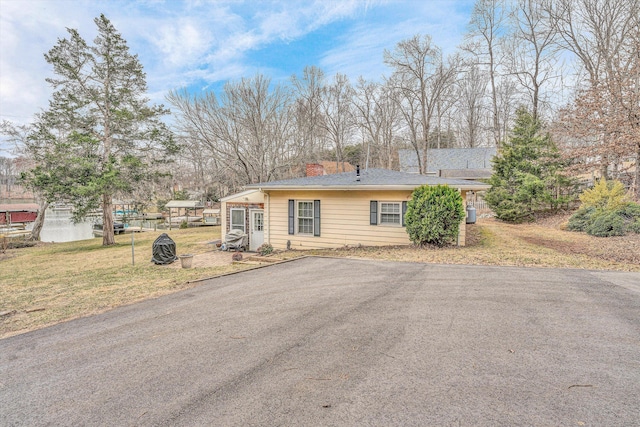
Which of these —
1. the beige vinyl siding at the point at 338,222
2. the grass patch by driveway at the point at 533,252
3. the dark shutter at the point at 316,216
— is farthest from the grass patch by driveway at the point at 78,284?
the grass patch by driveway at the point at 533,252

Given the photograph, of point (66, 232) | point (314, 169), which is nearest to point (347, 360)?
point (314, 169)

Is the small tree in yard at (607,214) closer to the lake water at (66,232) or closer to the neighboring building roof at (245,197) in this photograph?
the neighboring building roof at (245,197)

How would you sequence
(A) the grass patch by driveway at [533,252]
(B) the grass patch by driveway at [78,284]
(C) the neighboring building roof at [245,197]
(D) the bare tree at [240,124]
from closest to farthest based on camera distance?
(B) the grass patch by driveway at [78,284] → (A) the grass patch by driveway at [533,252] → (C) the neighboring building roof at [245,197] → (D) the bare tree at [240,124]

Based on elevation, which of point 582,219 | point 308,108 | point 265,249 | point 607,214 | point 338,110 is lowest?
point 265,249

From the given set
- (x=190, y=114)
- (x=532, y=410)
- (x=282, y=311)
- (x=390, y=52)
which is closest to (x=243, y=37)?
(x=190, y=114)

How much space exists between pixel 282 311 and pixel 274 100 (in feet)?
64.4

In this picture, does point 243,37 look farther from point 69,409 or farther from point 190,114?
point 69,409

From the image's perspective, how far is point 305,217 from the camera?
12.5 metres

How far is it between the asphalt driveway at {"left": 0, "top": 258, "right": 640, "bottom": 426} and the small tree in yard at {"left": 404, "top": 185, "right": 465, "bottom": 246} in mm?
3933

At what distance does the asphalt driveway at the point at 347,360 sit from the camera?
2.43 m

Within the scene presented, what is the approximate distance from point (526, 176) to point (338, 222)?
11339mm

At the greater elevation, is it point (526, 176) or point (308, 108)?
point (308, 108)

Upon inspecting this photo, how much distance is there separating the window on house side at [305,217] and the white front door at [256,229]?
2.14m

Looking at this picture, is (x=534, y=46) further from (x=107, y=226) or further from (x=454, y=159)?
(x=107, y=226)
